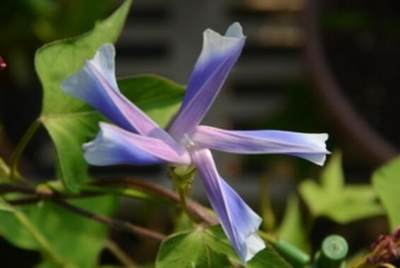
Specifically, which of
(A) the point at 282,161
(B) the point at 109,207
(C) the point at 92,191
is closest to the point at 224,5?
(A) the point at 282,161

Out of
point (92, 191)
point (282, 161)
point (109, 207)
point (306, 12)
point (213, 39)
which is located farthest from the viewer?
point (282, 161)

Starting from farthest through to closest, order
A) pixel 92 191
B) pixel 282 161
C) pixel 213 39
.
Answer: pixel 282 161
pixel 92 191
pixel 213 39

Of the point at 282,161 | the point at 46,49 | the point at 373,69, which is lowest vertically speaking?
the point at 282,161

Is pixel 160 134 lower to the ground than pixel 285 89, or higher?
higher

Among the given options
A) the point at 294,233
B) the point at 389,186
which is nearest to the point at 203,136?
the point at 389,186

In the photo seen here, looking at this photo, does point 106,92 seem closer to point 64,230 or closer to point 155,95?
point 155,95

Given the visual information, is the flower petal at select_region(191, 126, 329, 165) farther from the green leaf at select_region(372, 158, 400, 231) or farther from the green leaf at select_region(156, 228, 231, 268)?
the green leaf at select_region(372, 158, 400, 231)

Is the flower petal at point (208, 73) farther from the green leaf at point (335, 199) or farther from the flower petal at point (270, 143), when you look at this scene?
the green leaf at point (335, 199)

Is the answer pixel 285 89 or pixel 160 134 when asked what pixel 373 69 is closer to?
pixel 285 89
